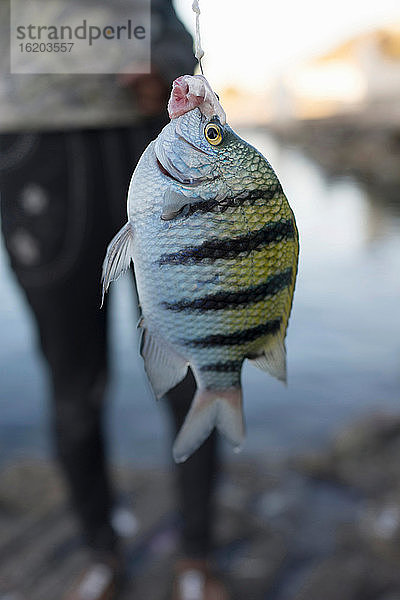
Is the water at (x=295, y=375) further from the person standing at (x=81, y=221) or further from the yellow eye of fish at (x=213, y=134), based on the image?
the yellow eye of fish at (x=213, y=134)

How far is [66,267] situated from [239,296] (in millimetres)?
759

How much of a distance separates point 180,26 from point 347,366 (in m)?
2.52

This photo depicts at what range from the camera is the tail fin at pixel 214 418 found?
24.3 inches

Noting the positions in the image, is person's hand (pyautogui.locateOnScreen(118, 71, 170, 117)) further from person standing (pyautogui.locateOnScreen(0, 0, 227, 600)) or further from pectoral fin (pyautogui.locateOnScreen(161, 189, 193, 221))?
pectoral fin (pyautogui.locateOnScreen(161, 189, 193, 221))

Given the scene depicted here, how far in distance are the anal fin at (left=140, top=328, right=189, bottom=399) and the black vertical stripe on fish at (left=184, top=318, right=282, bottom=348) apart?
3cm

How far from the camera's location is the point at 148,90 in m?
1.04

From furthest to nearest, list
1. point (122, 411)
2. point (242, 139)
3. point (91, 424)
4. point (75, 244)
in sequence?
1. point (122, 411)
2. point (91, 424)
3. point (75, 244)
4. point (242, 139)

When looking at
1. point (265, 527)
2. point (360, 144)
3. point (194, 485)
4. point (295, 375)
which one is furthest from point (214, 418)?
point (360, 144)

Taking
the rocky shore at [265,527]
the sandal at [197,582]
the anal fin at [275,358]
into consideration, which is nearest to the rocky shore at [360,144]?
the rocky shore at [265,527]

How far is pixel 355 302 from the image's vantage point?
436cm

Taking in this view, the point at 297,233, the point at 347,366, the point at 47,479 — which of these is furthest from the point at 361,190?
the point at 297,233

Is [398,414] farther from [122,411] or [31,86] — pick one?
[31,86]

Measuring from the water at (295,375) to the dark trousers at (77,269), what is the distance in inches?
5.0

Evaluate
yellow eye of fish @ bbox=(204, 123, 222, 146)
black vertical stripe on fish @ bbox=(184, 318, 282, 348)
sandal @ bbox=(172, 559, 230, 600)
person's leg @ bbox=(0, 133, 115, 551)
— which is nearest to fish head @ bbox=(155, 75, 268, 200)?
yellow eye of fish @ bbox=(204, 123, 222, 146)
